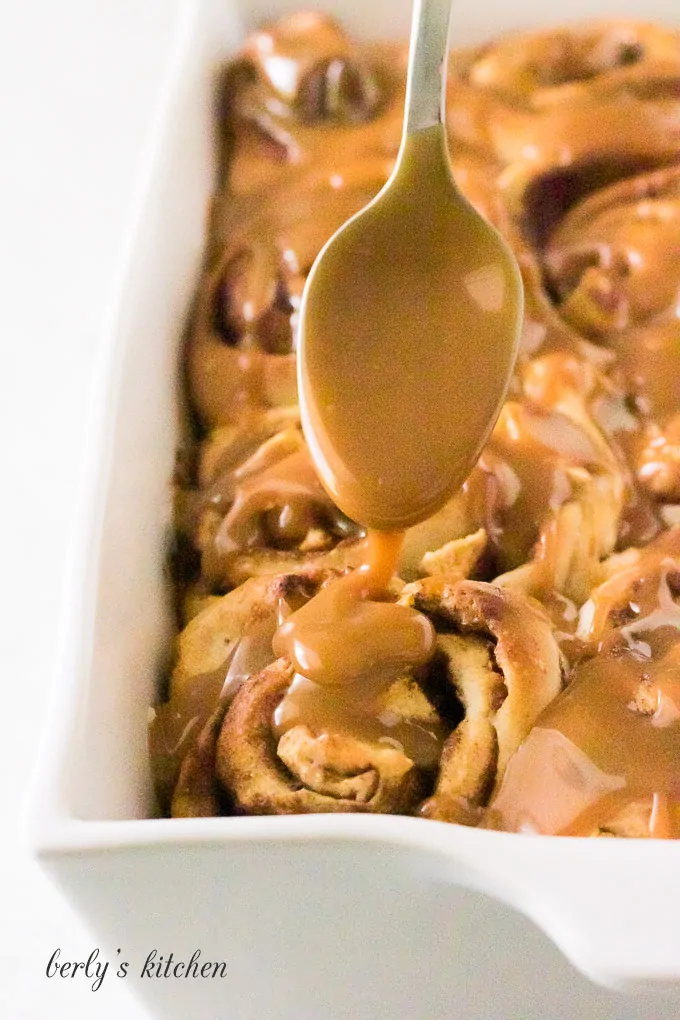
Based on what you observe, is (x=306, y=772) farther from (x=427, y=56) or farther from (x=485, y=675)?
(x=427, y=56)

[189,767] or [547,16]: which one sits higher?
[547,16]

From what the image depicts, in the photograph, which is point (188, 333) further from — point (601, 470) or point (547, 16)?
point (547, 16)

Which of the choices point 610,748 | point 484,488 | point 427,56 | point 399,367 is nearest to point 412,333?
point 399,367

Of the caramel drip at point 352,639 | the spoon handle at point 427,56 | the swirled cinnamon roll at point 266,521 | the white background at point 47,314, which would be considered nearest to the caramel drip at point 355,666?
the caramel drip at point 352,639

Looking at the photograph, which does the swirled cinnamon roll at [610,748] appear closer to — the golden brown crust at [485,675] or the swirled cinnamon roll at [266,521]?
the golden brown crust at [485,675]

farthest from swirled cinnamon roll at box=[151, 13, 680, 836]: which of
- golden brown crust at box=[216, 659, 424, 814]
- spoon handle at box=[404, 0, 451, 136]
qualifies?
spoon handle at box=[404, 0, 451, 136]

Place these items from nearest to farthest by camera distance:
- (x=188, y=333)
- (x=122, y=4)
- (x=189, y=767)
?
(x=189, y=767)
(x=188, y=333)
(x=122, y=4)

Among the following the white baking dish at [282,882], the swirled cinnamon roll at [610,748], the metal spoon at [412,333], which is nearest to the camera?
the white baking dish at [282,882]

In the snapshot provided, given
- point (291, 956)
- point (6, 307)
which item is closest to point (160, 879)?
point (291, 956)
